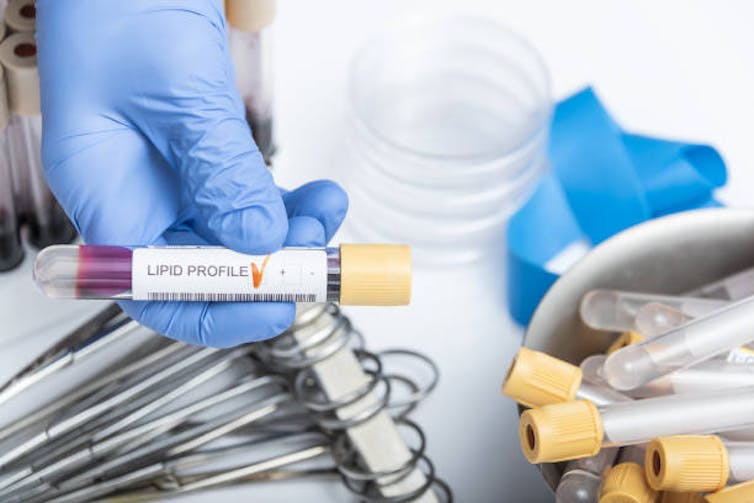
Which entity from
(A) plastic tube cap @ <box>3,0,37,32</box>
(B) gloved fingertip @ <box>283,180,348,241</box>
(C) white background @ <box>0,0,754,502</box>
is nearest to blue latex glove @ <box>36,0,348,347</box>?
(B) gloved fingertip @ <box>283,180,348,241</box>

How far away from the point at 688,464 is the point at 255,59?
23.7 inches

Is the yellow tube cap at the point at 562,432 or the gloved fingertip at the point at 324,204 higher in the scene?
the gloved fingertip at the point at 324,204

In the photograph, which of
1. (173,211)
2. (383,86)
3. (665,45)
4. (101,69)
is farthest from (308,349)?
(665,45)

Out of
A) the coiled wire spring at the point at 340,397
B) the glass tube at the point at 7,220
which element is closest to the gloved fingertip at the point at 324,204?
the coiled wire spring at the point at 340,397

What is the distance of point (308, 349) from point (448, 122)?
427mm

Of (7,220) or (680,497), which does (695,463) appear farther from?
(7,220)

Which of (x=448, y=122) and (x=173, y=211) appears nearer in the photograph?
(x=173, y=211)

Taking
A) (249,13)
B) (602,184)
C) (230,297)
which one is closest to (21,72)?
(249,13)

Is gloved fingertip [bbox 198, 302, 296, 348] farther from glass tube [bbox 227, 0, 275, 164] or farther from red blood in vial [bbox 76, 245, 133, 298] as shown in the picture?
glass tube [bbox 227, 0, 275, 164]

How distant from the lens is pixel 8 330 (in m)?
1.08

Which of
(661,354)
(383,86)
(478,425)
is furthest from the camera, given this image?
(383,86)

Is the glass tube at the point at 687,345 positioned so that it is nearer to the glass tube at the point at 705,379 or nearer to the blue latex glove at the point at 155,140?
the glass tube at the point at 705,379

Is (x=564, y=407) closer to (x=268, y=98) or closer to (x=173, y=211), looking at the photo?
(x=173, y=211)

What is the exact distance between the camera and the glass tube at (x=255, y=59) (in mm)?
1071
